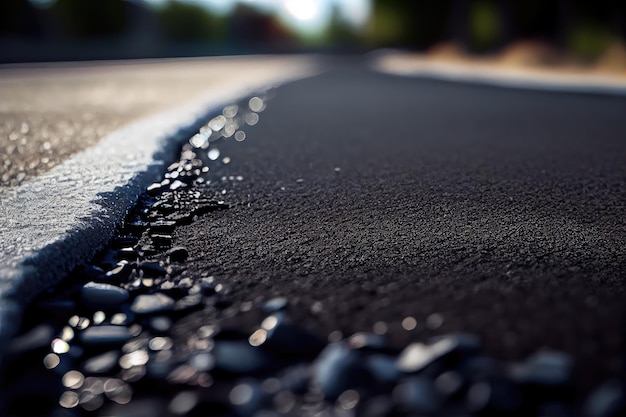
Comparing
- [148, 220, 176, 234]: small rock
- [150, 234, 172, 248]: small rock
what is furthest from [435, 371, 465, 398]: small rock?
[148, 220, 176, 234]: small rock

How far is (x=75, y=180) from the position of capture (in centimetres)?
241

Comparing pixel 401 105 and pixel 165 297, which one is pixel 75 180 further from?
pixel 401 105

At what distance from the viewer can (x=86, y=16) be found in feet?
88.8

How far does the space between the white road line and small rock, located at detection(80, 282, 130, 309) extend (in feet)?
0.35

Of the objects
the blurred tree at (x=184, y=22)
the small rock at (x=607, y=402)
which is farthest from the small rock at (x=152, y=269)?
the blurred tree at (x=184, y=22)

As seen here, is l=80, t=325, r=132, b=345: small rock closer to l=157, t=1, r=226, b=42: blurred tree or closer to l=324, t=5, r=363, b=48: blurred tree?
l=157, t=1, r=226, b=42: blurred tree

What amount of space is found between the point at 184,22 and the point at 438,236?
34.4m

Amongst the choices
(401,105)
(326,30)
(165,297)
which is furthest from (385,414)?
(326,30)

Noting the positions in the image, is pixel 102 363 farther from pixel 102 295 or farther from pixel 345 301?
pixel 345 301

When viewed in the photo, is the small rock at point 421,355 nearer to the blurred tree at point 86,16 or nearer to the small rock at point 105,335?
the small rock at point 105,335

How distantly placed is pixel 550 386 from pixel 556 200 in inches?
58.3

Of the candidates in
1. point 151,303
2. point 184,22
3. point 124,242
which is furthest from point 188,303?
point 184,22

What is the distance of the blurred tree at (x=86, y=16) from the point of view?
27.0 m

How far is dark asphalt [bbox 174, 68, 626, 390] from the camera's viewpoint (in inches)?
51.9
